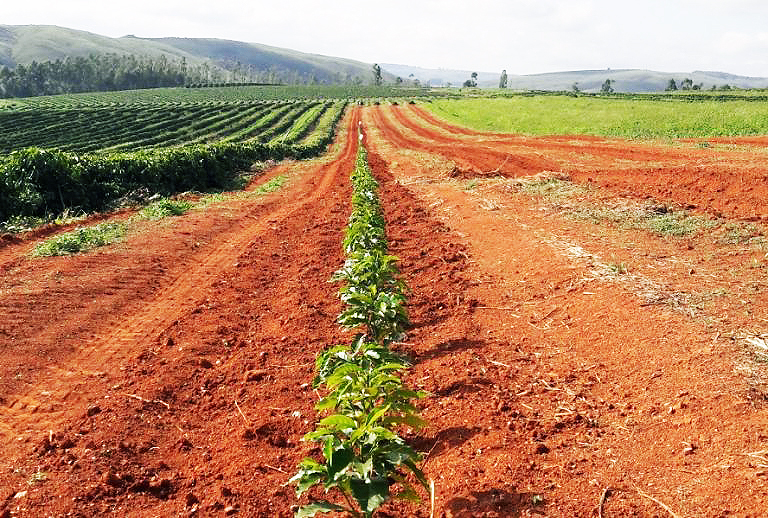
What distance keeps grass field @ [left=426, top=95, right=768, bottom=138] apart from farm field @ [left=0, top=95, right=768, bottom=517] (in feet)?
56.2

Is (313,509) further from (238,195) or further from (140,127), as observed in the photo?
(140,127)

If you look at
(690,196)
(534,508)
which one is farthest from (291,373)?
(690,196)

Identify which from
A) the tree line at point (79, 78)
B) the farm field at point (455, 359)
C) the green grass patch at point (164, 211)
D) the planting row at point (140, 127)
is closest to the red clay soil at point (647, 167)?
the farm field at point (455, 359)

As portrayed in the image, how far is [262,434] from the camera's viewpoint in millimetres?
5043

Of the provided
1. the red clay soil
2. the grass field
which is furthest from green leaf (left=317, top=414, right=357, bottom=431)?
the grass field

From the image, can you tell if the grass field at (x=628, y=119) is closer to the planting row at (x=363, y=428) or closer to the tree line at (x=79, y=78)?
the planting row at (x=363, y=428)

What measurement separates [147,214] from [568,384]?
1377cm

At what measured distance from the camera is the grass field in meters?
27.7

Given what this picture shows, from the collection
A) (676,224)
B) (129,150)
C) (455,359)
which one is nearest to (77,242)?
(455,359)

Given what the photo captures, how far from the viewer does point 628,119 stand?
32094mm

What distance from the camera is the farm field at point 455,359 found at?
4.13 metres

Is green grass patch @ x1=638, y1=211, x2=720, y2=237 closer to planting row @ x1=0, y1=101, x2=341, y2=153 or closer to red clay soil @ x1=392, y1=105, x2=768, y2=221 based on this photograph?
red clay soil @ x1=392, y1=105, x2=768, y2=221

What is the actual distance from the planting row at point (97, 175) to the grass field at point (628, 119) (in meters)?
19.9

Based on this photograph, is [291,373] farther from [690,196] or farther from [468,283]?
[690,196]
